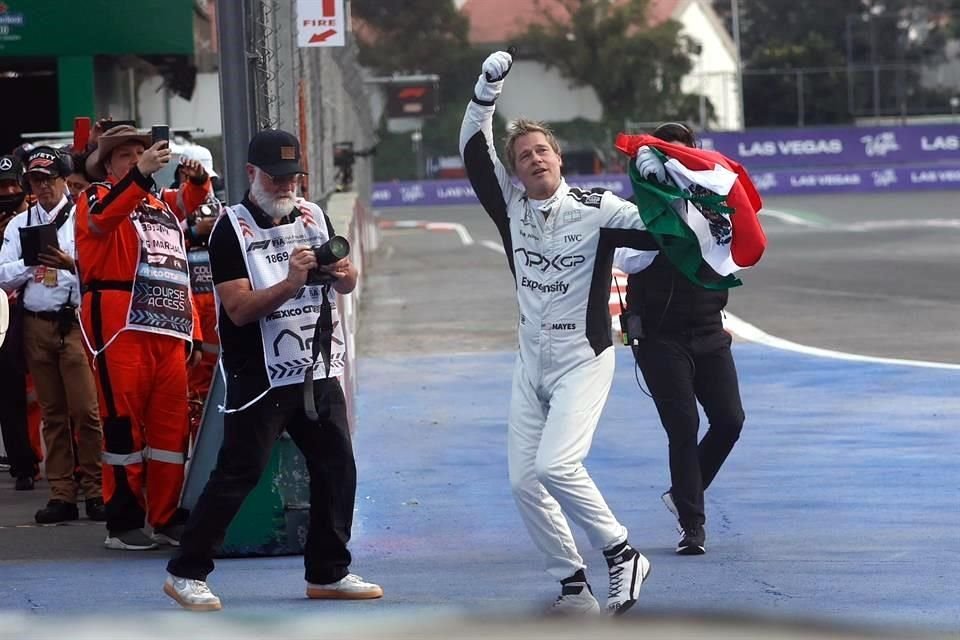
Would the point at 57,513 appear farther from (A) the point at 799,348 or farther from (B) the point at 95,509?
(A) the point at 799,348

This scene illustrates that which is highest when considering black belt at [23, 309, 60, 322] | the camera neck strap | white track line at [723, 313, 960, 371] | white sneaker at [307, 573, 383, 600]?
the camera neck strap

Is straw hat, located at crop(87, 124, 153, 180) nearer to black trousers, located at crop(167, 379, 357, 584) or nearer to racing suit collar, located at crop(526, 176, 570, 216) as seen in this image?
black trousers, located at crop(167, 379, 357, 584)

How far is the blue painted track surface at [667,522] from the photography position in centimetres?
642

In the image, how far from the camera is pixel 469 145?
21.0ft

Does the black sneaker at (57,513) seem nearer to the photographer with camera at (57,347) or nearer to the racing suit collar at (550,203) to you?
the photographer with camera at (57,347)

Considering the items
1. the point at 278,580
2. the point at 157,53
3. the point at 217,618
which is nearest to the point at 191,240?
the point at 278,580

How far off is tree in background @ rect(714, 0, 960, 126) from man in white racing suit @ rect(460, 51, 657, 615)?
2296 inches

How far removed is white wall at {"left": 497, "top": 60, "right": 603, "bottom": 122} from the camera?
76375mm

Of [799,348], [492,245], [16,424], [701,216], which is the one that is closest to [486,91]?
[701,216]

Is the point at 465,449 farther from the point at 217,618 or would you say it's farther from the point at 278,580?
the point at 217,618

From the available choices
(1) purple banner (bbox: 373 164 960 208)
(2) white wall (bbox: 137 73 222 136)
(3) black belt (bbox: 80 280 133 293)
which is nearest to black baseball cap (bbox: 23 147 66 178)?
(3) black belt (bbox: 80 280 133 293)

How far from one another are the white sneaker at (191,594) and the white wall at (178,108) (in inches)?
729

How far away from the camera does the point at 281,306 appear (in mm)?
6355

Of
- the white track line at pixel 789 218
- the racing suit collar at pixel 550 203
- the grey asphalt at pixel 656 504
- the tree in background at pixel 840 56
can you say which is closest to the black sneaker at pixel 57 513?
the grey asphalt at pixel 656 504
